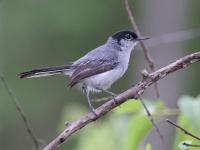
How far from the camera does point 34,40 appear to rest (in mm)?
12320

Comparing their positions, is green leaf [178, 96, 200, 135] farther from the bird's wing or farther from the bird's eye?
the bird's eye

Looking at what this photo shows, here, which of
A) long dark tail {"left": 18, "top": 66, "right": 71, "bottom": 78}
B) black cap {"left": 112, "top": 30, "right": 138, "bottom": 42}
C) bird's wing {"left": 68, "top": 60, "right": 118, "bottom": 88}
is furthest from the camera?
black cap {"left": 112, "top": 30, "right": 138, "bottom": 42}

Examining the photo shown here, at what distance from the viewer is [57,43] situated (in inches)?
499

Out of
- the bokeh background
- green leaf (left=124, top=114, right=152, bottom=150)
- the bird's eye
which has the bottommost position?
the bokeh background

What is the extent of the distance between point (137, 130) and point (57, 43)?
9.91 m

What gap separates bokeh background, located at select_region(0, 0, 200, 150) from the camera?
30.8 feet

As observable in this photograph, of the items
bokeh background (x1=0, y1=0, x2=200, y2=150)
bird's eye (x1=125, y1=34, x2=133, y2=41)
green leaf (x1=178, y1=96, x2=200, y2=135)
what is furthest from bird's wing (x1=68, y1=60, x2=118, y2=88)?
bokeh background (x1=0, y1=0, x2=200, y2=150)

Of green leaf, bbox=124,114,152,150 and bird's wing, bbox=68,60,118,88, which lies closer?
green leaf, bbox=124,114,152,150

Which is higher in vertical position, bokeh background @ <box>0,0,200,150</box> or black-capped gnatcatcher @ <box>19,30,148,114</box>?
black-capped gnatcatcher @ <box>19,30,148,114</box>

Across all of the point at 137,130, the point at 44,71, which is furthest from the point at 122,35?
the point at 137,130

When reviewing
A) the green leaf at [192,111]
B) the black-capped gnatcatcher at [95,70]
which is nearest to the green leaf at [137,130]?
the green leaf at [192,111]

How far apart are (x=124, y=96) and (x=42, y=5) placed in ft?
29.9

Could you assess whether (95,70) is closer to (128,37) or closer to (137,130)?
(128,37)

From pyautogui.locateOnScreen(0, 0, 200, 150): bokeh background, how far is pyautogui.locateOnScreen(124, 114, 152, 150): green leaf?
5968 millimetres
